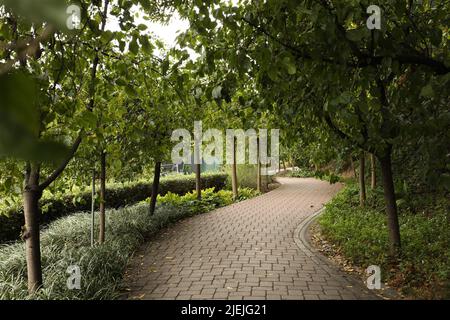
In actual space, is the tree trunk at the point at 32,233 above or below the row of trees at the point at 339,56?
below

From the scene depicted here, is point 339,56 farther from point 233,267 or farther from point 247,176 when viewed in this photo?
point 247,176

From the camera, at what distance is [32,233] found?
4590mm

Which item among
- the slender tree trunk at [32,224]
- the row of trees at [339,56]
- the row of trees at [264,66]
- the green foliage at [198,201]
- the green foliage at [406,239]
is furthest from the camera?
the green foliage at [198,201]

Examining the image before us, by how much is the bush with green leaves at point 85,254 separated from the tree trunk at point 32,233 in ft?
0.56

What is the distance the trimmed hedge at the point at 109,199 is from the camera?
882 centimetres

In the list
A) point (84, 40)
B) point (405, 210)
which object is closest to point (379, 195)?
point (405, 210)

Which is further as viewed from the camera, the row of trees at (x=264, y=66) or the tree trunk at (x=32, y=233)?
the tree trunk at (x=32, y=233)

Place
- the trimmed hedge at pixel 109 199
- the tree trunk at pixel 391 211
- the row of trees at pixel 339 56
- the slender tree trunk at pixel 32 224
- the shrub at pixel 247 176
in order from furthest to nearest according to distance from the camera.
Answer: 1. the shrub at pixel 247 176
2. the trimmed hedge at pixel 109 199
3. the tree trunk at pixel 391 211
4. the slender tree trunk at pixel 32 224
5. the row of trees at pixel 339 56

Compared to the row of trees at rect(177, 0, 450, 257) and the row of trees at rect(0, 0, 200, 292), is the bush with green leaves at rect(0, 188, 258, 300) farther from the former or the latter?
the row of trees at rect(177, 0, 450, 257)

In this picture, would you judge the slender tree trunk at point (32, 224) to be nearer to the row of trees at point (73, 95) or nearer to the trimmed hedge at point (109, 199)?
the row of trees at point (73, 95)

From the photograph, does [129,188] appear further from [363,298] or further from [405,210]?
[363,298]

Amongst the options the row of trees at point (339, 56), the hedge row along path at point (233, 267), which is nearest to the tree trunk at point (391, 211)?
the hedge row along path at point (233, 267)

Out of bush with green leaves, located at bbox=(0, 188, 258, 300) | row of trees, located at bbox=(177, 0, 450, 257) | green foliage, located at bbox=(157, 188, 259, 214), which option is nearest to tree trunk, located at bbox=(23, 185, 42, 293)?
bush with green leaves, located at bbox=(0, 188, 258, 300)
